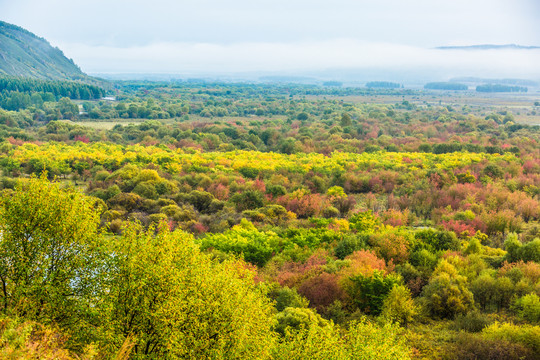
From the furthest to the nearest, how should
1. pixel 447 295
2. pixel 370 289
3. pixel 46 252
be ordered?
pixel 370 289 < pixel 447 295 < pixel 46 252

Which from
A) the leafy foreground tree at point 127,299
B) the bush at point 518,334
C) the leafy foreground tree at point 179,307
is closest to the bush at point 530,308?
the bush at point 518,334

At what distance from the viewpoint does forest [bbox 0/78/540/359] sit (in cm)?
1131

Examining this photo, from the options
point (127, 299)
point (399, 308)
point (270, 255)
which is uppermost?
point (127, 299)

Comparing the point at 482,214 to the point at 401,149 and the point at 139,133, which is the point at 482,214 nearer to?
the point at 401,149

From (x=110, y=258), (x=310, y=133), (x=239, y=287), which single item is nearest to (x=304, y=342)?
(x=239, y=287)

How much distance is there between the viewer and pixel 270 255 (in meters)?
27.4

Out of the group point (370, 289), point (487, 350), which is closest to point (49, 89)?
point (370, 289)

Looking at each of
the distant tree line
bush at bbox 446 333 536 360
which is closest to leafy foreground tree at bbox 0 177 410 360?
bush at bbox 446 333 536 360

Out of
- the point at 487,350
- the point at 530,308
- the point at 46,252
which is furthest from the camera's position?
the point at 530,308

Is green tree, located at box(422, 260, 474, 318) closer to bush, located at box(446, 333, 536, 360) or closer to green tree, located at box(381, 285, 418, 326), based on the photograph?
green tree, located at box(381, 285, 418, 326)

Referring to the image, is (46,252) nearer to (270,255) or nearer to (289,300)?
(289,300)

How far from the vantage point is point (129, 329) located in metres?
11.7

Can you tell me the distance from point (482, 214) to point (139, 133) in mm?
67244

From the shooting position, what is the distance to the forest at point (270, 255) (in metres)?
11.3
